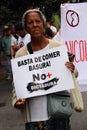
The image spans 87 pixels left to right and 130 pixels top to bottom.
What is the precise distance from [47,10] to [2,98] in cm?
698

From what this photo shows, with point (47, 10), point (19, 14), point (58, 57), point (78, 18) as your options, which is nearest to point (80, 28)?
point (78, 18)

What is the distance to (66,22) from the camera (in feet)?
19.3

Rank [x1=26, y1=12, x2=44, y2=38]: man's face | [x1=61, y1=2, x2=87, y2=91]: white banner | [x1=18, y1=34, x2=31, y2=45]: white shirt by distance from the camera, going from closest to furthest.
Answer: [x1=26, y1=12, x2=44, y2=38]: man's face < [x1=61, y1=2, x2=87, y2=91]: white banner < [x1=18, y1=34, x2=31, y2=45]: white shirt

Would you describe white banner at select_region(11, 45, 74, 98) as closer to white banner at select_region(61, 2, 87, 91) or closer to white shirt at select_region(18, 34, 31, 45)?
white banner at select_region(61, 2, 87, 91)

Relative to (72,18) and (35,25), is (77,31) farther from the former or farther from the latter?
(35,25)

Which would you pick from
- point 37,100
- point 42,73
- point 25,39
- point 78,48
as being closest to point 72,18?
point 78,48

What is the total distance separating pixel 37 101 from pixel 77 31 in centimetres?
214

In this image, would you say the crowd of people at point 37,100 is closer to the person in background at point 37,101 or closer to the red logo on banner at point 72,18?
the person in background at point 37,101

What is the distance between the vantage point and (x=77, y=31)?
5887 mm

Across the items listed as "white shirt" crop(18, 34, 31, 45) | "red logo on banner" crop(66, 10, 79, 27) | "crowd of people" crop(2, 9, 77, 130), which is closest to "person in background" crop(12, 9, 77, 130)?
"crowd of people" crop(2, 9, 77, 130)

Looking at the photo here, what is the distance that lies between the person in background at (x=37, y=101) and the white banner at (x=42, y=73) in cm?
5

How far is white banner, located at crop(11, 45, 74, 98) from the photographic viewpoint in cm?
393

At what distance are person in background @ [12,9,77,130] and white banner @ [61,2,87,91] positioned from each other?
6.28 ft

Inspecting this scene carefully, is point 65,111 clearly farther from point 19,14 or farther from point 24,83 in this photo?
point 19,14
